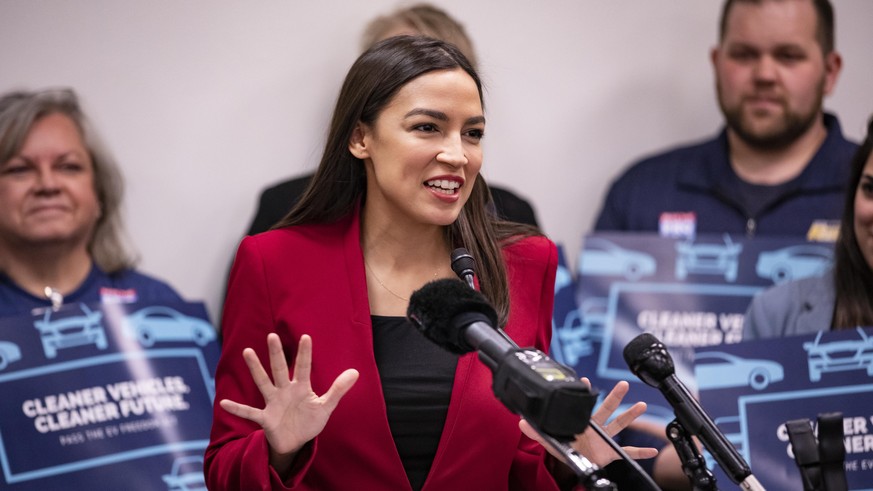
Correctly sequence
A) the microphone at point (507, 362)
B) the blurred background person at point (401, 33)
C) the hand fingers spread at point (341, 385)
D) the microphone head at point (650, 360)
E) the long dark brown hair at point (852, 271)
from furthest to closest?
the blurred background person at point (401, 33), the long dark brown hair at point (852, 271), the hand fingers spread at point (341, 385), the microphone head at point (650, 360), the microphone at point (507, 362)

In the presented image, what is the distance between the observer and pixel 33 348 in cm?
303

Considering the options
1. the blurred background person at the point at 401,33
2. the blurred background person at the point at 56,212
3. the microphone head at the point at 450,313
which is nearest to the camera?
the microphone head at the point at 450,313

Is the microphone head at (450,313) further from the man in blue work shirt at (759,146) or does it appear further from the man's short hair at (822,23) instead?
the man's short hair at (822,23)

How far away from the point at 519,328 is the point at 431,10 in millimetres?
1869

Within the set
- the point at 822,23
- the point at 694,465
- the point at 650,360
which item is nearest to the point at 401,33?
the point at 822,23

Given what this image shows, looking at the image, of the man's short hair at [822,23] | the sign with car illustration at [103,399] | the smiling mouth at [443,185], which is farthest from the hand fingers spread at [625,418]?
the man's short hair at [822,23]

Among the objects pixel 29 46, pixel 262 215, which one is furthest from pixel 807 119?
pixel 29 46

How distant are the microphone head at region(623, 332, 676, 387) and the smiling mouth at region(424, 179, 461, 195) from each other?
63cm

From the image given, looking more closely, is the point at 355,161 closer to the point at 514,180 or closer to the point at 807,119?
the point at 514,180

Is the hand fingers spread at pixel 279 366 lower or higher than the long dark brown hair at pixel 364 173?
lower

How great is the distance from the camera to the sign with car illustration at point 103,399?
2.97 m

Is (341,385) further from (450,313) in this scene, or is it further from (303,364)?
(450,313)

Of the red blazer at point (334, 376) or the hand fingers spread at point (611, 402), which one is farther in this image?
the red blazer at point (334, 376)

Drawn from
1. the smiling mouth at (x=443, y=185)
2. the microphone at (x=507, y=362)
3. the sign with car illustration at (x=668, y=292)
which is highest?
the smiling mouth at (x=443, y=185)
